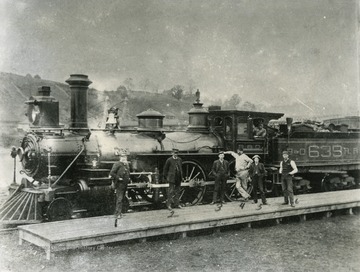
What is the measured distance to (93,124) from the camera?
2522 centimetres

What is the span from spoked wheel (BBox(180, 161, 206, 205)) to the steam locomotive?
0.03 meters

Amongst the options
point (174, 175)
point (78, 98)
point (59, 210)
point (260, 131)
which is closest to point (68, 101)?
point (260, 131)

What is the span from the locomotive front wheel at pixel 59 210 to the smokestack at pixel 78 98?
190 centimetres

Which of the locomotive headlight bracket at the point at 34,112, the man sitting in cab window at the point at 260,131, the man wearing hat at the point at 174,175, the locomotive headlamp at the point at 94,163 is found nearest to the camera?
the locomotive headlamp at the point at 94,163

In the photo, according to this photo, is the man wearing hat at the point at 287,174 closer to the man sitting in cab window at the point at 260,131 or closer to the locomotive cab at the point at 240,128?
the locomotive cab at the point at 240,128

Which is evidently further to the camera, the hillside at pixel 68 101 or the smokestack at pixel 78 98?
the hillside at pixel 68 101

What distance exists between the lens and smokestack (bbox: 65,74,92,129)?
909 cm

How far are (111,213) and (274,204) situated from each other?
157 inches

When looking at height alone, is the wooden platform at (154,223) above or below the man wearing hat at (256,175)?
below

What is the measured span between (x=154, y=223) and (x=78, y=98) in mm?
3725

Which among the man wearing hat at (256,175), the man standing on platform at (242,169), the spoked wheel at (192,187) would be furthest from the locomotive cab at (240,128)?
the man wearing hat at (256,175)

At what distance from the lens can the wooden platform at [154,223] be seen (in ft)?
20.2

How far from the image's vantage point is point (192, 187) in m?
10.2

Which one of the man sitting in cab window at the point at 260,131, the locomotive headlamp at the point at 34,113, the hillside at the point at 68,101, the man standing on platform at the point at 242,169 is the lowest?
the man standing on platform at the point at 242,169
